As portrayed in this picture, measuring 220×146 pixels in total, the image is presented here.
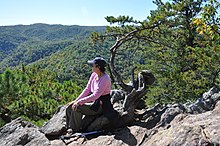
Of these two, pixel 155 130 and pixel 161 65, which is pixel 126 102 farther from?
pixel 161 65

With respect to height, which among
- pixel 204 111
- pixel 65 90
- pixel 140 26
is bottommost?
pixel 65 90

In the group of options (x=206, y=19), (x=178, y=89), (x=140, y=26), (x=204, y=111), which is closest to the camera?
(x=204, y=111)

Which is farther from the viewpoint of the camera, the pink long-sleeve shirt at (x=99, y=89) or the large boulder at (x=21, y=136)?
the large boulder at (x=21, y=136)

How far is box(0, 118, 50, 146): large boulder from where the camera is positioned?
18.4 ft

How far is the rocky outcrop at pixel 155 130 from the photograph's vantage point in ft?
14.5

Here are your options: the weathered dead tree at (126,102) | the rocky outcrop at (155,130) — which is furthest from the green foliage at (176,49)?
the rocky outcrop at (155,130)

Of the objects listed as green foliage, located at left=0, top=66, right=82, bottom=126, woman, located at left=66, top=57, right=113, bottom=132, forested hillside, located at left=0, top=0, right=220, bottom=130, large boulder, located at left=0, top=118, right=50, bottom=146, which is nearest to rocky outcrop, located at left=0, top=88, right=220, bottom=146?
large boulder, located at left=0, top=118, right=50, bottom=146

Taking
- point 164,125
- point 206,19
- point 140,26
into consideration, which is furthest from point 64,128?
point 140,26

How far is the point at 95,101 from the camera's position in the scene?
18.7 ft

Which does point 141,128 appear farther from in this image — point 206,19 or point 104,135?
point 206,19

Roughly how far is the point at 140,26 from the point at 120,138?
583cm

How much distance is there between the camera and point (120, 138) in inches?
215

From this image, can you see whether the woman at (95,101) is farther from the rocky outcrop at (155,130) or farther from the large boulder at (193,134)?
the large boulder at (193,134)

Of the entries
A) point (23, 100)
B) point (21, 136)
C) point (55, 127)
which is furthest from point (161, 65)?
point (21, 136)
